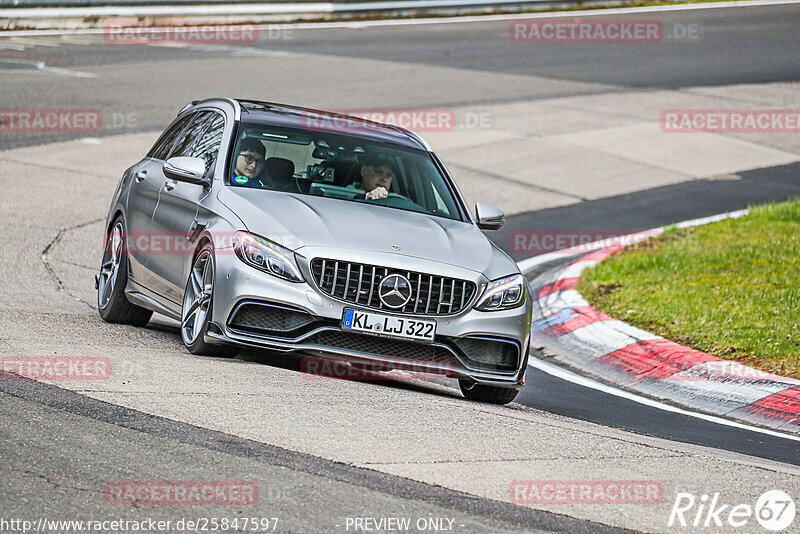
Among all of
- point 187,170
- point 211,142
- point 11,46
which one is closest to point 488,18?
point 11,46

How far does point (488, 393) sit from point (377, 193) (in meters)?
1.58

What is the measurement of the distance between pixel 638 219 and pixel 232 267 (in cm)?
936

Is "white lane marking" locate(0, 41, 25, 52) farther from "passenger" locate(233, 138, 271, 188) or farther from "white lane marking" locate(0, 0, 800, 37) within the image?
"passenger" locate(233, 138, 271, 188)

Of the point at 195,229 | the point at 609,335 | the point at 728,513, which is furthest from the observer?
the point at 609,335

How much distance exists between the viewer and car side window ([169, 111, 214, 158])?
351 inches

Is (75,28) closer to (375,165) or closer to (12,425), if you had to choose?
(375,165)

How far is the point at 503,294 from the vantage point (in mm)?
→ 7473

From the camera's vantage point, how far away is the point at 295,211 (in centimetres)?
748

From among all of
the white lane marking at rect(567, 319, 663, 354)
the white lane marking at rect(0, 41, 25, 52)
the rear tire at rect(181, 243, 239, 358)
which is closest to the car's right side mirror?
the white lane marking at rect(567, 319, 663, 354)

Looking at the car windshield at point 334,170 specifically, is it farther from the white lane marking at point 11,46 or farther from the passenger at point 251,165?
the white lane marking at point 11,46

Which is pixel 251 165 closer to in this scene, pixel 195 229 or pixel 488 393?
pixel 195 229

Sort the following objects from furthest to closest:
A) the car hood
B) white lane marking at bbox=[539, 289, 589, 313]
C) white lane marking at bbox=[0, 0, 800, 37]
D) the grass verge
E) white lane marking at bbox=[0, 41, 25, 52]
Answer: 1. white lane marking at bbox=[0, 0, 800, 37]
2. white lane marking at bbox=[0, 41, 25, 52]
3. white lane marking at bbox=[539, 289, 589, 313]
4. the grass verge
5. the car hood

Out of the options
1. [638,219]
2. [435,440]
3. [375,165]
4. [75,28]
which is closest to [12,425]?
[435,440]

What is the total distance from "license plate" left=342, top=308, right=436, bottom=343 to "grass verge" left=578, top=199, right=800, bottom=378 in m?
3.05
